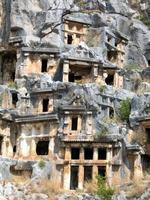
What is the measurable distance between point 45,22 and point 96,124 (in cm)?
1108

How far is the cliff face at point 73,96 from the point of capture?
3089 cm

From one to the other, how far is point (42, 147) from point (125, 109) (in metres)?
6.68

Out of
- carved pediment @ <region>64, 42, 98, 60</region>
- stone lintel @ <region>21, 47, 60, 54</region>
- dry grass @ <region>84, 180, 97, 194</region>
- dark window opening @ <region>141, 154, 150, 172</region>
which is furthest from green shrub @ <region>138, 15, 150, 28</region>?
dry grass @ <region>84, 180, 97, 194</region>

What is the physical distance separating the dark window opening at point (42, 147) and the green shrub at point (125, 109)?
5.87 m

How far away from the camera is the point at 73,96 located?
32.9 meters

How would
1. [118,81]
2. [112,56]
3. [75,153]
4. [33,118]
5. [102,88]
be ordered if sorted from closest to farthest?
A: [75,153] < [33,118] < [102,88] < [118,81] < [112,56]

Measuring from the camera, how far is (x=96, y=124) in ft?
106

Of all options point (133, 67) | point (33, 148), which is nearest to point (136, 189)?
point (33, 148)

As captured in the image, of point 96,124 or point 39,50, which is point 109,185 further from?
point 39,50

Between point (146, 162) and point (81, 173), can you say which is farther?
point (146, 162)

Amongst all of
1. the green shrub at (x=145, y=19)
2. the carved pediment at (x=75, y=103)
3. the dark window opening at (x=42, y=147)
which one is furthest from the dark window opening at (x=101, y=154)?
the green shrub at (x=145, y=19)

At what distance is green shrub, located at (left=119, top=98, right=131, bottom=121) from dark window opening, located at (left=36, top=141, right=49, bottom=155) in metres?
5.87

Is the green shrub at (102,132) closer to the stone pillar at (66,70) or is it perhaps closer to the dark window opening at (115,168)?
the dark window opening at (115,168)

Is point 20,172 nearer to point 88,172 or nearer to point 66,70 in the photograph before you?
point 88,172
